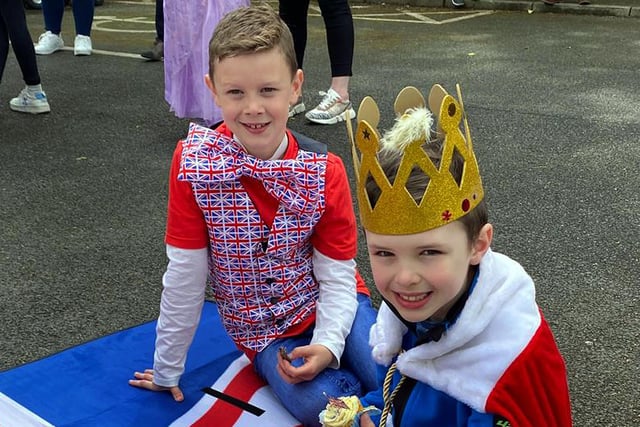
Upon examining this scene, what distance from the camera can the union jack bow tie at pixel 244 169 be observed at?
1.97 meters

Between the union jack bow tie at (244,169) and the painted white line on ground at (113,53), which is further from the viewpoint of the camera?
the painted white line on ground at (113,53)

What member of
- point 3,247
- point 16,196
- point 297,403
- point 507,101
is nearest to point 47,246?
point 3,247

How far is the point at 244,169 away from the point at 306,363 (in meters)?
0.54

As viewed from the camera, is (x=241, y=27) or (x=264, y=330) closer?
(x=241, y=27)

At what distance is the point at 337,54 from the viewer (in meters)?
4.51

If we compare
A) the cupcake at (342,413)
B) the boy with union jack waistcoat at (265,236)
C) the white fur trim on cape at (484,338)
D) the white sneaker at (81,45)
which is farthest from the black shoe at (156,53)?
the white fur trim on cape at (484,338)

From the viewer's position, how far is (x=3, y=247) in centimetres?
313

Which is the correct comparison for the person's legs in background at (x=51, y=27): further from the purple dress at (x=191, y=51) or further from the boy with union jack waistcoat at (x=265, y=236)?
the boy with union jack waistcoat at (x=265, y=236)

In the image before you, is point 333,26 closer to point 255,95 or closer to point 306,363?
point 255,95

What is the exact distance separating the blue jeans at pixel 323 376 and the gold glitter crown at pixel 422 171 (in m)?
0.76

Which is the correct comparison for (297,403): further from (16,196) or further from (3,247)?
(16,196)

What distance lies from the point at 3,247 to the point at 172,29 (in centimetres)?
153

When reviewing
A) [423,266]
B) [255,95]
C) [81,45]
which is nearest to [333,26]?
[255,95]

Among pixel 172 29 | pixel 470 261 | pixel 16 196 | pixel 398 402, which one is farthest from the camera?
A: pixel 172 29
